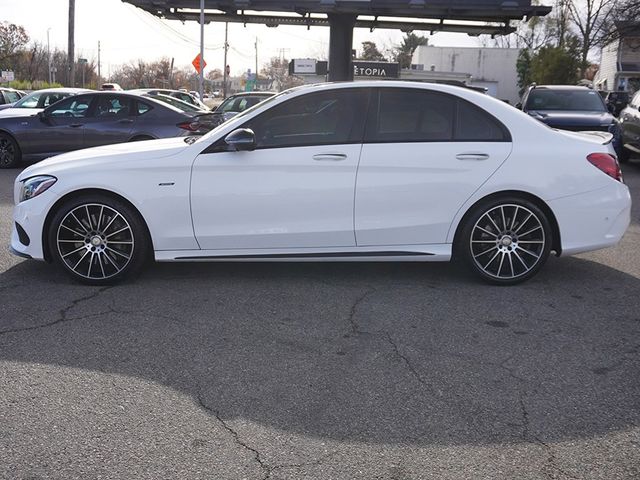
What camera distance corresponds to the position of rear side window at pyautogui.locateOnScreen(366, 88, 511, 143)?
6016mm

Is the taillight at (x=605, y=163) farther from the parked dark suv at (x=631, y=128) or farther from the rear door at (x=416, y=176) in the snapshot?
the parked dark suv at (x=631, y=128)

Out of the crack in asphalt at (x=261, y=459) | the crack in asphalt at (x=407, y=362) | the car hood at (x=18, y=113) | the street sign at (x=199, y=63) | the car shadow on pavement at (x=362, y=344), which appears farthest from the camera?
the street sign at (x=199, y=63)

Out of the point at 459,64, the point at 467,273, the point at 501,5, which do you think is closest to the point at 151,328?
the point at 467,273

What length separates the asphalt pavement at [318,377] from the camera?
330 cm

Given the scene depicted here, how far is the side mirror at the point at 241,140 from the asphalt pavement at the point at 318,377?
1.17 m

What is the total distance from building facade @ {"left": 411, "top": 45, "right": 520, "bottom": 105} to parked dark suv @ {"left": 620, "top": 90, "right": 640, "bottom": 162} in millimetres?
44622

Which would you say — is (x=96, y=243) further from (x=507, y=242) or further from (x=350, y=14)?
(x=350, y=14)

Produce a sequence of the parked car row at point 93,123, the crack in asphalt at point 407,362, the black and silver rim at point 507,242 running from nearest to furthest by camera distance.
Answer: the crack in asphalt at point 407,362 → the black and silver rim at point 507,242 → the parked car row at point 93,123

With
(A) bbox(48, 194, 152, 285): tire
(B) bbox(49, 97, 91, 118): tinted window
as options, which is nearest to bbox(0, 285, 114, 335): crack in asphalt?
(A) bbox(48, 194, 152, 285): tire

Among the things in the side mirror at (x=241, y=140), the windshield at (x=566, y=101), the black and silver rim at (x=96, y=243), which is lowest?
the black and silver rim at (x=96, y=243)

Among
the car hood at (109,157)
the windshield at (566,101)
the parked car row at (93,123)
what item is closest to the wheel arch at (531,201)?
the car hood at (109,157)

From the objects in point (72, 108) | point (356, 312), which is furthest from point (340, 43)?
point (356, 312)

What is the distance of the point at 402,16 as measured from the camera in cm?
2333

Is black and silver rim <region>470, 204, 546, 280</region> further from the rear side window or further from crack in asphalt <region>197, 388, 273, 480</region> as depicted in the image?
crack in asphalt <region>197, 388, 273, 480</region>
